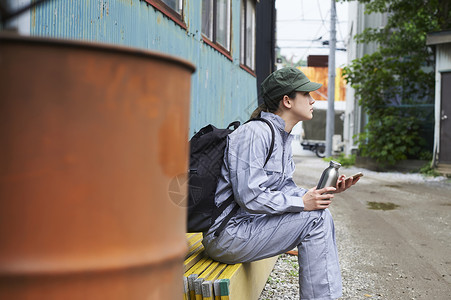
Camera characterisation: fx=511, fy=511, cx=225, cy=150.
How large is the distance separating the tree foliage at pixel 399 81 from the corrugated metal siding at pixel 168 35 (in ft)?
20.1

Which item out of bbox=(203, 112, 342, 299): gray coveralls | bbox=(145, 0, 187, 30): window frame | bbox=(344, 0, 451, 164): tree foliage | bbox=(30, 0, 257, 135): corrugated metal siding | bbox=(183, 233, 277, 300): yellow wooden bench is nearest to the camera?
bbox=(183, 233, 277, 300): yellow wooden bench

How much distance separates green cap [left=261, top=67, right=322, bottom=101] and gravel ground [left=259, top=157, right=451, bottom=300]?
137cm

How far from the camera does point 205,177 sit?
8.38 feet

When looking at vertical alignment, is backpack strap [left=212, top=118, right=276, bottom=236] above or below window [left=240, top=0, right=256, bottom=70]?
below

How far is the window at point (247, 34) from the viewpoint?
8469mm

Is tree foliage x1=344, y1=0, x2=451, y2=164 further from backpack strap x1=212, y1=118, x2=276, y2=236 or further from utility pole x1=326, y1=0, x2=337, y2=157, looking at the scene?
backpack strap x1=212, y1=118, x2=276, y2=236

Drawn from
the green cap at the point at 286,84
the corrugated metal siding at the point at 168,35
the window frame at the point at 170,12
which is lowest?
the green cap at the point at 286,84

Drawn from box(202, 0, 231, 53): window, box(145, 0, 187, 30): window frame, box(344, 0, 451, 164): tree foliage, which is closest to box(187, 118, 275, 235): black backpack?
box(145, 0, 187, 30): window frame

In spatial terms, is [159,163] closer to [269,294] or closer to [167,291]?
[167,291]

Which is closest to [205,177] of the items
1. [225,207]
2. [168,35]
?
[225,207]

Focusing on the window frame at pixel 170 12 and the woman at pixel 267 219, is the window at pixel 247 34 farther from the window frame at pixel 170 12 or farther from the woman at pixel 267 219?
the woman at pixel 267 219

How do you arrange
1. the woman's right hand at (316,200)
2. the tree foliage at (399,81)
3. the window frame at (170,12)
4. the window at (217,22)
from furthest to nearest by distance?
1. the tree foliage at (399,81)
2. the window at (217,22)
3. the window frame at (170,12)
4. the woman's right hand at (316,200)

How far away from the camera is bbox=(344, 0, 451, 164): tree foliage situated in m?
13.2

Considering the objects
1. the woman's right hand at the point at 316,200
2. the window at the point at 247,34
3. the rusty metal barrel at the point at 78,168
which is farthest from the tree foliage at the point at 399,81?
the rusty metal barrel at the point at 78,168
